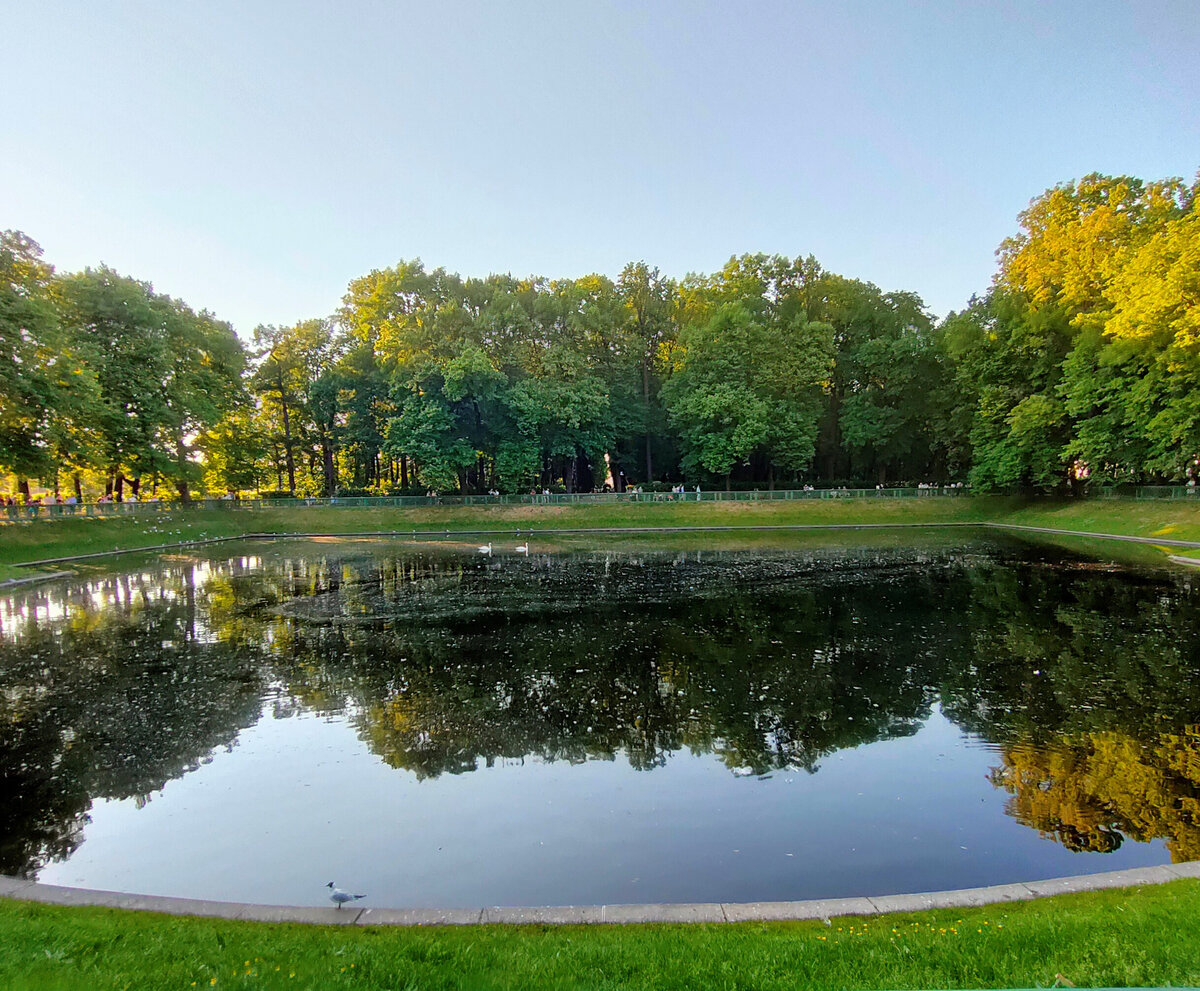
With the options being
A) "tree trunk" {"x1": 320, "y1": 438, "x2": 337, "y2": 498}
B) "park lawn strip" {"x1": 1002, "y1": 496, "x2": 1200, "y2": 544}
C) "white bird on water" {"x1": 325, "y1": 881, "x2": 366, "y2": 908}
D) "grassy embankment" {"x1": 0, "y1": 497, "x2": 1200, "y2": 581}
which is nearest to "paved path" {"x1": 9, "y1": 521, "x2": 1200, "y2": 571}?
"grassy embankment" {"x1": 0, "y1": 497, "x2": 1200, "y2": 581}

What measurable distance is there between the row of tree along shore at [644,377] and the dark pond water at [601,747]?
73.0ft

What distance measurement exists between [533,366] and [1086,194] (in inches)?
1467

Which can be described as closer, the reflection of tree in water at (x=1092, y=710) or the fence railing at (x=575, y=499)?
the reflection of tree in water at (x=1092, y=710)

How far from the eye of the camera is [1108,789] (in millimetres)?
8000

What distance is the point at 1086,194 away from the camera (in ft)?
136

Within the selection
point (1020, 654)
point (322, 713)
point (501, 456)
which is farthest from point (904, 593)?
point (501, 456)

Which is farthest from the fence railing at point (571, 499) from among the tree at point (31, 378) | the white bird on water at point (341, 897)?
the white bird on water at point (341, 897)

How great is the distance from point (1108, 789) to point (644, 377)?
50475 mm

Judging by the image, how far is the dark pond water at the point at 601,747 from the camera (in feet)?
22.4

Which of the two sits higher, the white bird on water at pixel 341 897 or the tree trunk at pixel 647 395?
the tree trunk at pixel 647 395

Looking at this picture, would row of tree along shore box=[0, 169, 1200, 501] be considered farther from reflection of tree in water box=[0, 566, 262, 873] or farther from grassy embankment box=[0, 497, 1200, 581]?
reflection of tree in water box=[0, 566, 262, 873]

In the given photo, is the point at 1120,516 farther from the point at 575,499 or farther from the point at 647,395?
the point at 575,499

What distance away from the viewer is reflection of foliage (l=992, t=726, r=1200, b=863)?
7.07 m

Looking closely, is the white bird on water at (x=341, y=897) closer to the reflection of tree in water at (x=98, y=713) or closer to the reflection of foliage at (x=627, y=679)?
the reflection of foliage at (x=627, y=679)
